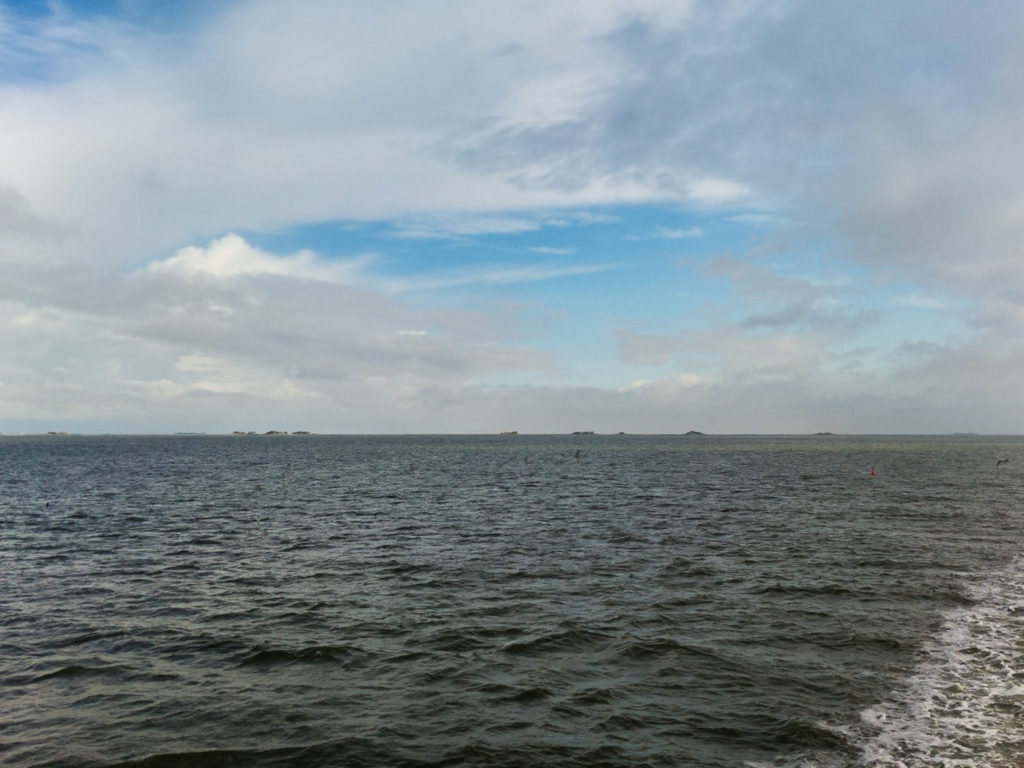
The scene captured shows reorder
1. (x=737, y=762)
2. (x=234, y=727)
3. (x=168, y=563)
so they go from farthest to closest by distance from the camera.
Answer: (x=168, y=563), (x=234, y=727), (x=737, y=762)

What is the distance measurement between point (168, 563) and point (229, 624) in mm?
11941

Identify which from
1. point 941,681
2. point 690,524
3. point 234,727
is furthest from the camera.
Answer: point 690,524

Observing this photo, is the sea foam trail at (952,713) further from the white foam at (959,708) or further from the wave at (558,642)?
the wave at (558,642)

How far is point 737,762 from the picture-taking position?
12.6 meters

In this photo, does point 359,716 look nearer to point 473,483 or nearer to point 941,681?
point 941,681

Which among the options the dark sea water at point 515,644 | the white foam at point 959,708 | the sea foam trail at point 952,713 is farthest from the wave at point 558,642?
the white foam at point 959,708

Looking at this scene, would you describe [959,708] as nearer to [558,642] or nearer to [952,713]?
[952,713]

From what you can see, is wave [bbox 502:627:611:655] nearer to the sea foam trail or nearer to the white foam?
the sea foam trail

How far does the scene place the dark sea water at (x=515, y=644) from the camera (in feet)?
44.5

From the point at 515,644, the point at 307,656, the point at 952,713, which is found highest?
the point at 952,713

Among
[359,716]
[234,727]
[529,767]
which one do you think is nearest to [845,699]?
[529,767]

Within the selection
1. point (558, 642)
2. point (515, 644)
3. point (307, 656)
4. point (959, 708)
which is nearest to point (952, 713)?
point (959, 708)

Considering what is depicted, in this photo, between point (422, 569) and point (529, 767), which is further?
point (422, 569)

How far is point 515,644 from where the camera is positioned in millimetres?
19297
